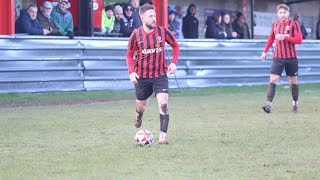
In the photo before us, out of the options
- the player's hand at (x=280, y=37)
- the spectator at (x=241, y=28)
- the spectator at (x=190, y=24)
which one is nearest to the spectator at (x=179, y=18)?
the spectator at (x=190, y=24)

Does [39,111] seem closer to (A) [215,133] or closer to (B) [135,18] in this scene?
(A) [215,133]

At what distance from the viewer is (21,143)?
9.59 m

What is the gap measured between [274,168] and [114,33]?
12.9 metres

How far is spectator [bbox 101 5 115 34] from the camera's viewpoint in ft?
65.5

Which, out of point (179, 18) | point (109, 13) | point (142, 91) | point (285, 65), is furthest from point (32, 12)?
point (142, 91)

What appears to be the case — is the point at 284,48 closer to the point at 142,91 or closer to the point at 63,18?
the point at 142,91

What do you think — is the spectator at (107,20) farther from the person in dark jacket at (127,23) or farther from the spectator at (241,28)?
the spectator at (241,28)

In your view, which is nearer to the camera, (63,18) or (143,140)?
(143,140)

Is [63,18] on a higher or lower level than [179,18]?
lower

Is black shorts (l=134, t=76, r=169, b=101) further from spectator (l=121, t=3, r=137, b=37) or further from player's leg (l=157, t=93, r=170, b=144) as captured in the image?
spectator (l=121, t=3, r=137, b=37)

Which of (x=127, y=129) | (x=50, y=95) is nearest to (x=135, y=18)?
(x=50, y=95)

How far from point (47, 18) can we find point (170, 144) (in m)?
10.1

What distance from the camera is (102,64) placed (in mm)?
19062

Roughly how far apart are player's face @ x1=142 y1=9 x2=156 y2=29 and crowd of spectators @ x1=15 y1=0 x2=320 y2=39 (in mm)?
8463
